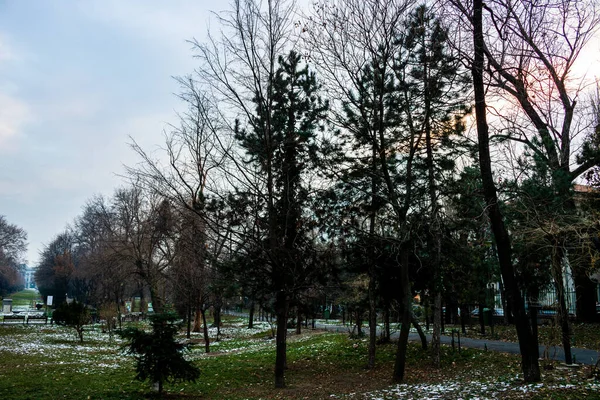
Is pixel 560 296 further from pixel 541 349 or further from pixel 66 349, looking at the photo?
pixel 66 349

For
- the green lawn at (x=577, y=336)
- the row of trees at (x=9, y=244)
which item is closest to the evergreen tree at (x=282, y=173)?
the green lawn at (x=577, y=336)

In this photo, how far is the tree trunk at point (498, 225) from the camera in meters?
9.38

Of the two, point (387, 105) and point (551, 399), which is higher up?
point (387, 105)

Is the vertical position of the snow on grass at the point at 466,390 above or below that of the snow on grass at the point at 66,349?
above

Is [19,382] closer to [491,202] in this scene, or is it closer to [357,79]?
[357,79]

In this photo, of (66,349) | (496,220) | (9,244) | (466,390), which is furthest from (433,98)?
(9,244)

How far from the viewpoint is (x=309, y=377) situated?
13586 mm

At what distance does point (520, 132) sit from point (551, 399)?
5.56 metres

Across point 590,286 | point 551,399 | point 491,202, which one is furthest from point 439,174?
point 590,286

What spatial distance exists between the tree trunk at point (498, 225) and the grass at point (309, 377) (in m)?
0.59

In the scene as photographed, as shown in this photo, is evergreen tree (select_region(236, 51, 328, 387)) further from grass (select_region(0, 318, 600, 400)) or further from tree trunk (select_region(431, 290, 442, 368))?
tree trunk (select_region(431, 290, 442, 368))

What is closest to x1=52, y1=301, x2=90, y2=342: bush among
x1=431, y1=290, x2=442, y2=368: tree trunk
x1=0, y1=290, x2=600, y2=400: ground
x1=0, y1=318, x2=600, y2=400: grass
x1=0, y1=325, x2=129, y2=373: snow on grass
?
x1=0, y1=325, x2=129, y2=373: snow on grass

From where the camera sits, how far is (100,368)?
15617mm

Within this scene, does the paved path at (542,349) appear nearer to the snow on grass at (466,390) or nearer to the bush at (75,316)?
the snow on grass at (466,390)
